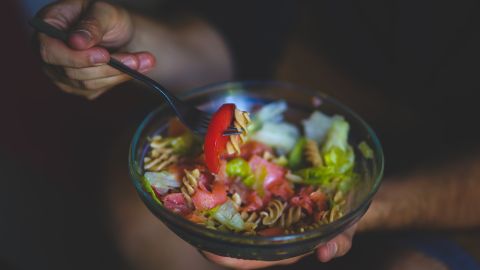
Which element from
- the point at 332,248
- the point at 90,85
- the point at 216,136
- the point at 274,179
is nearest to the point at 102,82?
the point at 90,85

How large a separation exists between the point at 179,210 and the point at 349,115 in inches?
15.0

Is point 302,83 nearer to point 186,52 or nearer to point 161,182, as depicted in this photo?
point 186,52

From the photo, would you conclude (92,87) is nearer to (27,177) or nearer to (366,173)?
(366,173)

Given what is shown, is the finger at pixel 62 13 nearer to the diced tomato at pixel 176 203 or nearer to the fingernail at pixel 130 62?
the fingernail at pixel 130 62

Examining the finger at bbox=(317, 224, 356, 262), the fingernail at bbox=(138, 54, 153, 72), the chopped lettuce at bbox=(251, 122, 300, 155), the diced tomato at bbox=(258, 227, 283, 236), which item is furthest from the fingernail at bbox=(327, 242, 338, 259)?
the fingernail at bbox=(138, 54, 153, 72)

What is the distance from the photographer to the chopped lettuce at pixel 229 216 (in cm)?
74

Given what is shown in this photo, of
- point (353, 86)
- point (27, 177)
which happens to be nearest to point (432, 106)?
point (353, 86)

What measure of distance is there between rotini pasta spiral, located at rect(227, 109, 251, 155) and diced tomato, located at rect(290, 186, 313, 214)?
0.12 meters

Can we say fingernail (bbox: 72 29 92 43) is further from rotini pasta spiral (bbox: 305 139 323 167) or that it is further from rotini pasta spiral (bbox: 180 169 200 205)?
rotini pasta spiral (bbox: 305 139 323 167)

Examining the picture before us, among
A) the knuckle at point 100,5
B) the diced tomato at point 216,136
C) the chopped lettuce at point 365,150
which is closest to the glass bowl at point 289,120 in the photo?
the chopped lettuce at point 365,150

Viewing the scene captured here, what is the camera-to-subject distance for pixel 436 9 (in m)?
1.22

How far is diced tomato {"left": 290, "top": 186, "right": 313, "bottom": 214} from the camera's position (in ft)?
2.63

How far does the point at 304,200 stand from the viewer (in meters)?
0.81

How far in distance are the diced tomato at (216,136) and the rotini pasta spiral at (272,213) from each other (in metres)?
0.10
